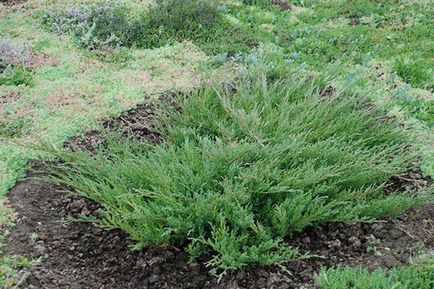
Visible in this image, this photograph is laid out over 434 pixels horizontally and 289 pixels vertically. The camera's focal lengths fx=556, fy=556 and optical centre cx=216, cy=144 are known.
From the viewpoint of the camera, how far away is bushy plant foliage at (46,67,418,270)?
3877 millimetres

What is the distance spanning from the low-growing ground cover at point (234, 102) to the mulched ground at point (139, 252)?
0.16 meters

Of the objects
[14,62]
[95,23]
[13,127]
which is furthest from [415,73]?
[14,62]

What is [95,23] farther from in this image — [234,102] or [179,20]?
[234,102]

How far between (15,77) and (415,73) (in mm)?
4879

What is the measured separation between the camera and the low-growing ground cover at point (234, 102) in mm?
4023

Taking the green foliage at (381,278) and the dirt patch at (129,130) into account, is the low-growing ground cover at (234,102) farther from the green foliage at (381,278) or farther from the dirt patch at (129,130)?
the green foliage at (381,278)

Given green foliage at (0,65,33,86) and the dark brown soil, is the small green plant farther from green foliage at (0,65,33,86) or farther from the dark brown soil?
the dark brown soil

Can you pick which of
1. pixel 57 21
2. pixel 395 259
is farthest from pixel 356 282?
pixel 57 21

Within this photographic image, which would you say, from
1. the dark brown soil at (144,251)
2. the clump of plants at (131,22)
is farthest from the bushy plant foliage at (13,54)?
the dark brown soil at (144,251)

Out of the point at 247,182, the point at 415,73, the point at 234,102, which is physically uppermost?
the point at 234,102

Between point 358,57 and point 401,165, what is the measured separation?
3.14 m

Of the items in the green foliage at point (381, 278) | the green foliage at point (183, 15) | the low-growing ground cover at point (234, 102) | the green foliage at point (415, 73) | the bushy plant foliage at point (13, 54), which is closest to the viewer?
the green foliage at point (381, 278)

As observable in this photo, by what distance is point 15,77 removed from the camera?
6.39 metres

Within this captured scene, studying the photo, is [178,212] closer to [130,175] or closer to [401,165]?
[130,175]
